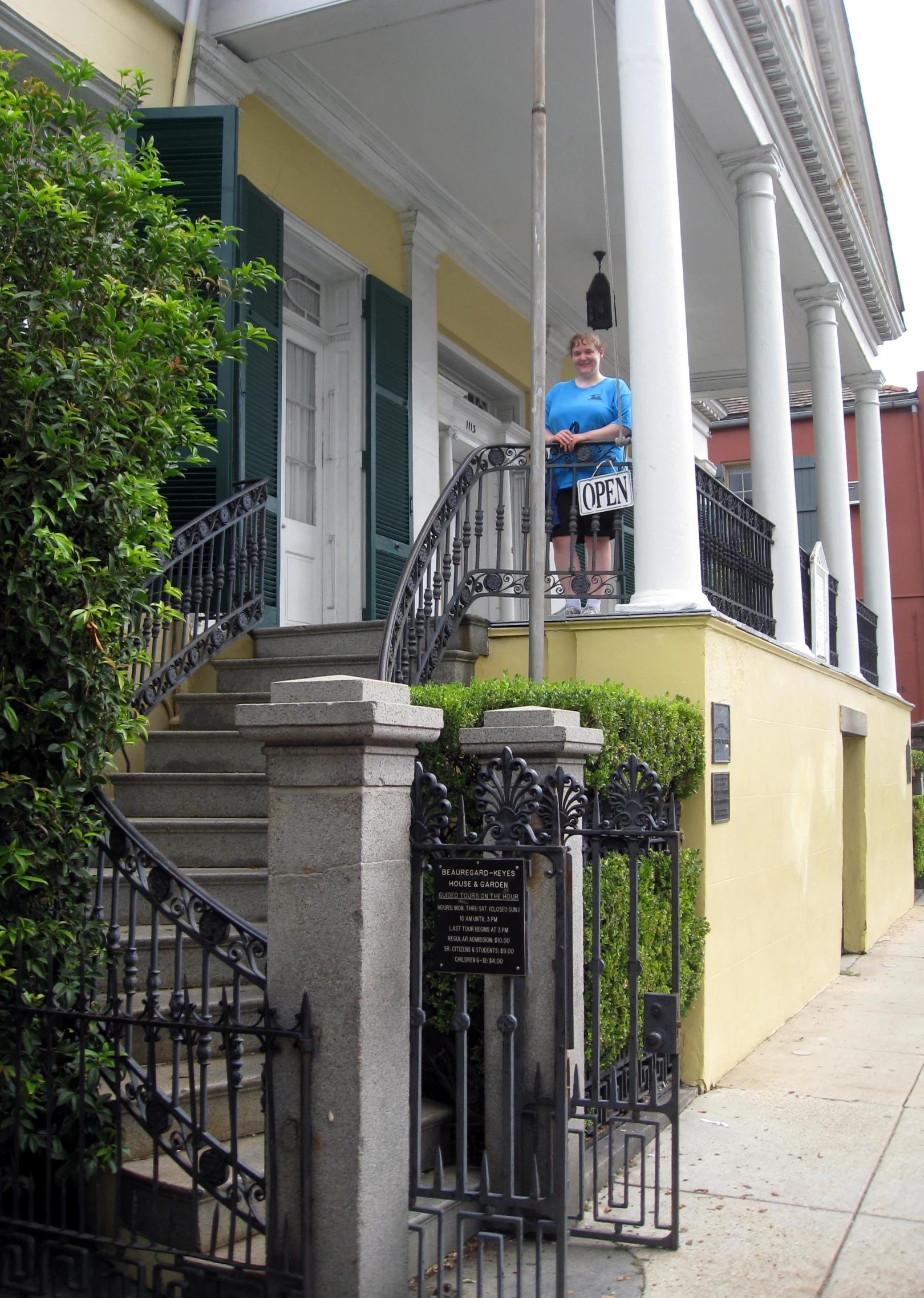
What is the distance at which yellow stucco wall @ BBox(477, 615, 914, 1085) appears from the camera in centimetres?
631

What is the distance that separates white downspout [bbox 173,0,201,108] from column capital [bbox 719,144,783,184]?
156 inches

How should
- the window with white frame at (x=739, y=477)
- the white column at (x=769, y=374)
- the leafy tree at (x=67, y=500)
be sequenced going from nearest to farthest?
the leafy tree at (x=67, y=500) < the white column at (x=769, y=374) < the window with white frame at (x=739, y=477)

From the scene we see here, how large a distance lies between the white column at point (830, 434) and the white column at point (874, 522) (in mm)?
1977

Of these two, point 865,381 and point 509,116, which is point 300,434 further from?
point 865,381

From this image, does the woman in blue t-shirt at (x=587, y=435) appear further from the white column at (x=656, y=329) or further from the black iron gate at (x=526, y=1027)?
the black iron gate at (x=526, y=1027)

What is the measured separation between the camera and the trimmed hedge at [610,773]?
195 inches

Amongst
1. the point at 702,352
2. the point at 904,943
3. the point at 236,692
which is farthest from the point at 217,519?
the point at 702,352

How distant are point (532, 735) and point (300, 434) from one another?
5.49 metres

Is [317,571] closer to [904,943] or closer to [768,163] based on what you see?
[768,163]

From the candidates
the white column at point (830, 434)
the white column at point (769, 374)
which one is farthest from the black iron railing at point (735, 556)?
the white column at point (830, 434)

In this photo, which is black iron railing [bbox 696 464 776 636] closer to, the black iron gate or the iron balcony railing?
the iron balcony railing

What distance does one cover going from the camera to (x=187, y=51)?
757 cm

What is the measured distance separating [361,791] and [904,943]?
9.61m

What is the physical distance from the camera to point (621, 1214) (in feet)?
14.5
